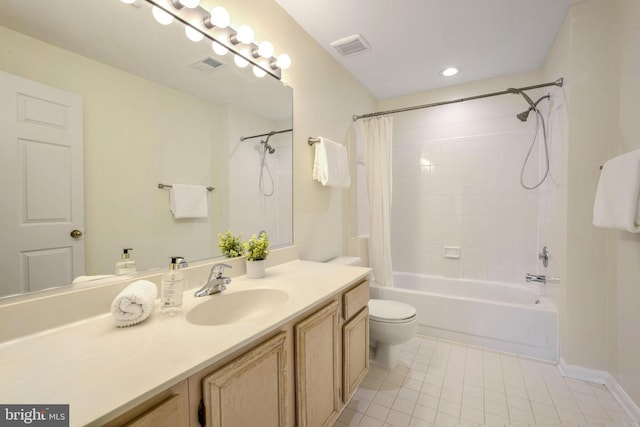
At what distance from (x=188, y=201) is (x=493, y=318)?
7.67ft

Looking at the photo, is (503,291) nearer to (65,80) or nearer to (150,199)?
(150,199)

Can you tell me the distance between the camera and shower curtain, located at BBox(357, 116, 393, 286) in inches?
100

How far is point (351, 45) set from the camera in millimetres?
2111

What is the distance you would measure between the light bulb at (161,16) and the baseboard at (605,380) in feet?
9.77

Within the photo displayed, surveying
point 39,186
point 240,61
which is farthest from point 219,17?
point 39,186

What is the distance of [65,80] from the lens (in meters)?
0.86

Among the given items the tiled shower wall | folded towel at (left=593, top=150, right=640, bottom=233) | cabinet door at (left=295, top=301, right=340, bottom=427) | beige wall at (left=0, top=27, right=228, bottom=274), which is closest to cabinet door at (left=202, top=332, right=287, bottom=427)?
cabinet door at (left=295, top=301, right=340, bottom=427)

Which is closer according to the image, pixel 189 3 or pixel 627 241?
pixel 189 3

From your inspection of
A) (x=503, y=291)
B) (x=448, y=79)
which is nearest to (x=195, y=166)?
(x=448, y=79)

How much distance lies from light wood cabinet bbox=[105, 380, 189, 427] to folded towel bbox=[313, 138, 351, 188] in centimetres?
159

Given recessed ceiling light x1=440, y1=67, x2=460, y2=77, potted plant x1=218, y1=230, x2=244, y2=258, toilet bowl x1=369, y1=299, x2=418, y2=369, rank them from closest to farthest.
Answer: potted plant x1=218, y1=230, x2=244, y2=258, toilet bowl x1=369, y1=299, x2=418, y2=369, recessed ceiling light x1=440, y1=67, x2=460, y2=77

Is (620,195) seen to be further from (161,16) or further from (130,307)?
(161,16)

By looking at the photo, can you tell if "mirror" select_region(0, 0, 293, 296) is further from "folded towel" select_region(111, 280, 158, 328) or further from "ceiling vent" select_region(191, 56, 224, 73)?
"folded towel" select_region(111, 280, 158, 328)

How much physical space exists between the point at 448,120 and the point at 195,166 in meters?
2.73
